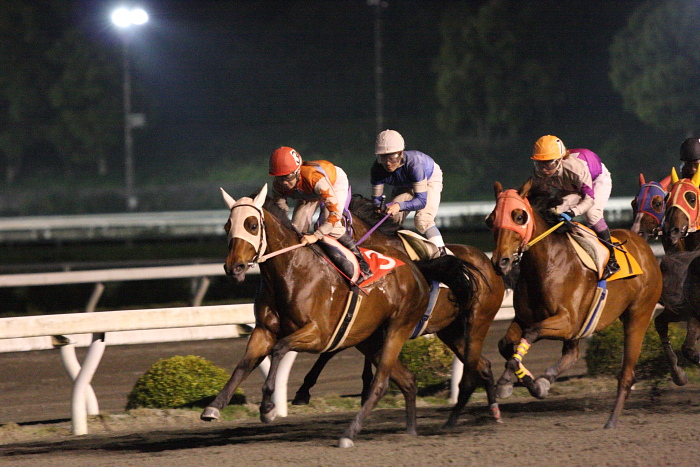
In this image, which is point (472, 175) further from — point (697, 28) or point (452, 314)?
point (452, 314)

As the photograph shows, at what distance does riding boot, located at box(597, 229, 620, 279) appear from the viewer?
5824 millimetres

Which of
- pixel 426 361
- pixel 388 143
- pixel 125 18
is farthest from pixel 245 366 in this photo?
pixel 125 18

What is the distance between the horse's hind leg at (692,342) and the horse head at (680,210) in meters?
0.57

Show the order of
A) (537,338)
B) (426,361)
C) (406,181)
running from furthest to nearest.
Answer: (426,361), (406,181), (537,338)

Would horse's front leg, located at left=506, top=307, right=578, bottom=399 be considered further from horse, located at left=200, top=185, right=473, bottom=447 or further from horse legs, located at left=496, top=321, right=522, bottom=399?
horse, located at left=200, top=185, right=473, bottom=447

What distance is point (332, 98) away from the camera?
176 ft

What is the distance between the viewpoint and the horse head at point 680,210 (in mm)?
6477

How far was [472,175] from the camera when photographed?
41.2 metres

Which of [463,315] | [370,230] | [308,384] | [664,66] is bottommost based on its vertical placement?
[308,384]

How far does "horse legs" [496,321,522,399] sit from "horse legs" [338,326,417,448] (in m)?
0.51

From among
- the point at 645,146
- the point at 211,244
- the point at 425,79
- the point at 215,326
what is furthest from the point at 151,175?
the point at 215,326

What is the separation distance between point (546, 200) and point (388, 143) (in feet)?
3.13

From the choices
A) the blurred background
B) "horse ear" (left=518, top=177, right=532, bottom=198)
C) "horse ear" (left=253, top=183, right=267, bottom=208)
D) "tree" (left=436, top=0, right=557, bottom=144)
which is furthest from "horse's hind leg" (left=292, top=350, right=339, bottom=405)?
"tree" (left=436, top=0, right=557, bottom=144)

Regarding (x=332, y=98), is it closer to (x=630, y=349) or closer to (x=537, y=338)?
(x=630, y=349)
